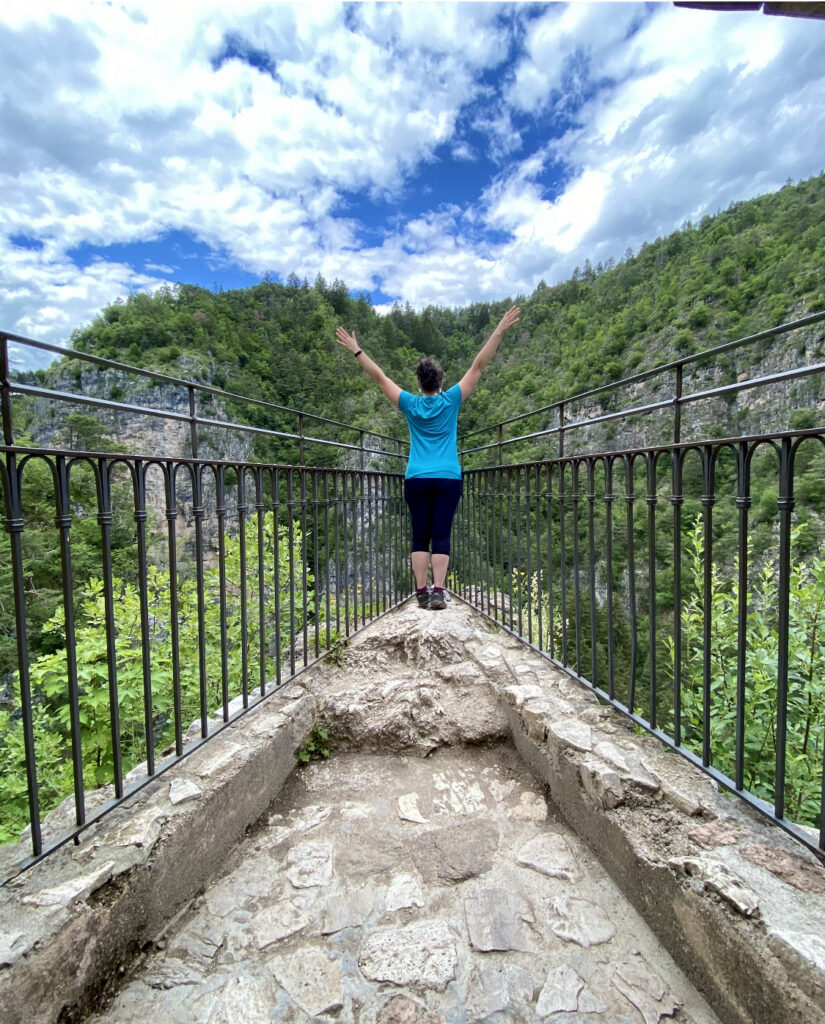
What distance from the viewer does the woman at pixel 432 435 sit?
3373 millimetres

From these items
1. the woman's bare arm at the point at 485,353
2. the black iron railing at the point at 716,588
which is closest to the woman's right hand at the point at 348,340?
the woman's bare arm at the point at 485,353

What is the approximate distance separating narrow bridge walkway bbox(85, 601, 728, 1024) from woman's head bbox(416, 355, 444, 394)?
7.16 feet

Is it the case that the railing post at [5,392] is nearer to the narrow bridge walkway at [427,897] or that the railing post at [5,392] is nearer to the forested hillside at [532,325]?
the narrow bridge walkway at [427,897]

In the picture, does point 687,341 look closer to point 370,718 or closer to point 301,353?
point 301,353

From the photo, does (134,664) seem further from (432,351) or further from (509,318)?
(432,351)

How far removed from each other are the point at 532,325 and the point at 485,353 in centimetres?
6445

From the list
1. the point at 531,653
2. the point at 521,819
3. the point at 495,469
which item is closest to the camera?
the point at 521,819

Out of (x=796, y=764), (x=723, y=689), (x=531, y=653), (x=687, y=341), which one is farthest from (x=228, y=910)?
(x=687, y=341)

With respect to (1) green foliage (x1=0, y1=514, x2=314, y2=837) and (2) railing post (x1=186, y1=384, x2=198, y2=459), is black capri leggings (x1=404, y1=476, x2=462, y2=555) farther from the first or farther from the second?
(2) railing post (x1=186, y1=384, x2=198, y2=459)

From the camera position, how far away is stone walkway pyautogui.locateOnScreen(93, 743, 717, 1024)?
1.21 meters

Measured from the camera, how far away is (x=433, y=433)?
3.46m

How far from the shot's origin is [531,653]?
9.95ft

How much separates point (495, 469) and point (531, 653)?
50.7 inches

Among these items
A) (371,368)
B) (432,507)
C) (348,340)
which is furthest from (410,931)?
(348,340)
